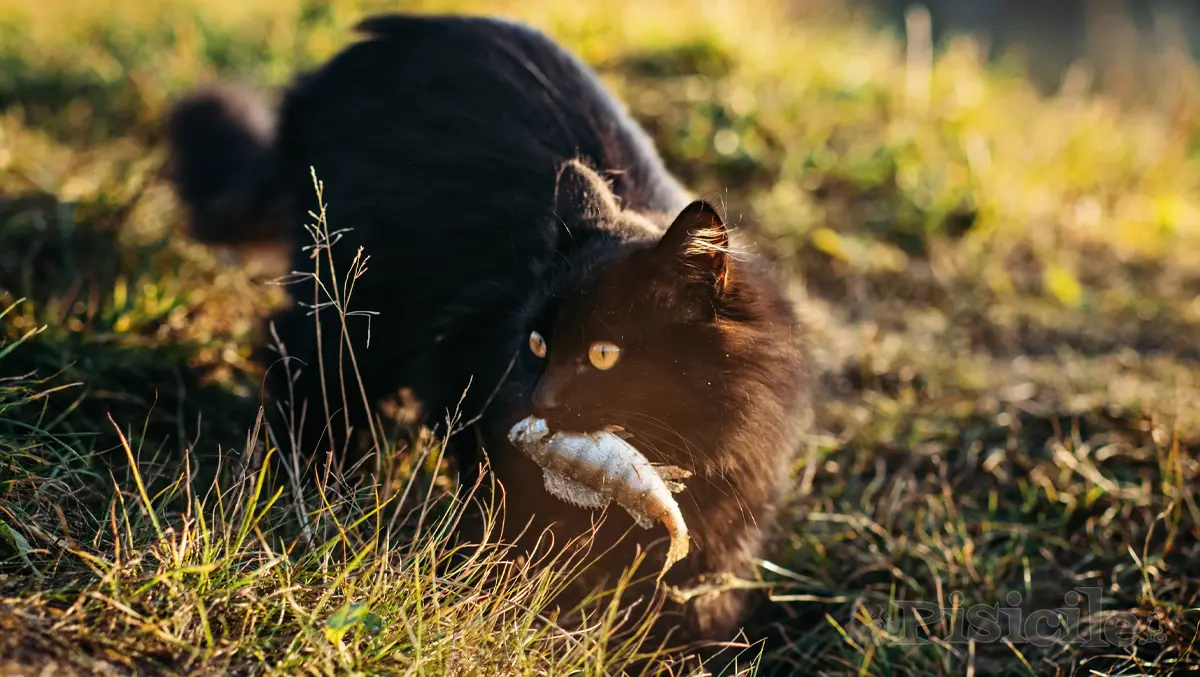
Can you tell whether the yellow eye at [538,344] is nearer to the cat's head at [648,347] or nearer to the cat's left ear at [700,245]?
the cat's head at [648,347]

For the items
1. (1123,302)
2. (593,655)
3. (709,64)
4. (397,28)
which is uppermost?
(397,28)

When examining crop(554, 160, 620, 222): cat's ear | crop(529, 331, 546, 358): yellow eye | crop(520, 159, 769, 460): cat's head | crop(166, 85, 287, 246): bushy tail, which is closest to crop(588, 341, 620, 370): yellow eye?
crop(520, 159, 769, 460): cat's head

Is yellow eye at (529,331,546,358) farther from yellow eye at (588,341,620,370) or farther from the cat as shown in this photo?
yellow eye at (588,341,620,370)

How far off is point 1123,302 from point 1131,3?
1026cm

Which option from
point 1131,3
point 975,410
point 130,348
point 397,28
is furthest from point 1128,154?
point 1131,3

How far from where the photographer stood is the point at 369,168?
3074mm

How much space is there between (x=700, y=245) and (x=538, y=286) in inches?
17.9

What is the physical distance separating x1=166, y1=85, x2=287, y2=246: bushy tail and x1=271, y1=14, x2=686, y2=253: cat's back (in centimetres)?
48

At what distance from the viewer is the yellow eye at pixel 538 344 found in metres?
2.43

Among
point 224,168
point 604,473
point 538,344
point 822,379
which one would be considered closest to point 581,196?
point 538,344

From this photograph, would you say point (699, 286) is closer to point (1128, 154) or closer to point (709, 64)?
point (709, 64)

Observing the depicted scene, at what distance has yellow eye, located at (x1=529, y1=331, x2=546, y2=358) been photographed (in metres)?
2.43

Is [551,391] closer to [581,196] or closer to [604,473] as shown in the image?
[604,473]

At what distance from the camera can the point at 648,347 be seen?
2371 mm
